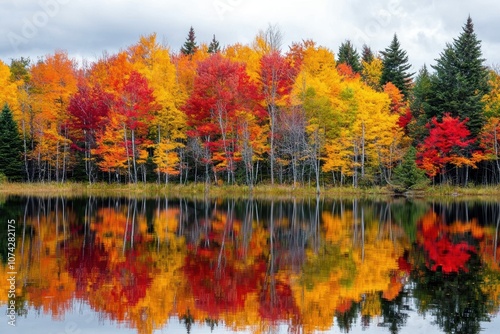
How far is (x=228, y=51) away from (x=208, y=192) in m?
26.8

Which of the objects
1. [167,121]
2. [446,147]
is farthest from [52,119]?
[446,147]

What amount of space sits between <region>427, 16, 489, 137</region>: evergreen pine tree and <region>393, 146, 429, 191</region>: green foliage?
246 inches

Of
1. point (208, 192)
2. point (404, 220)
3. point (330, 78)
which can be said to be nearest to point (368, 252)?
point (404, 220)

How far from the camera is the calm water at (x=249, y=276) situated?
11.3 metres

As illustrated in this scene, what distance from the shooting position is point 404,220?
29453mm

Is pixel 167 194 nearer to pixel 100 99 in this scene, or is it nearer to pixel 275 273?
pixel 100 99

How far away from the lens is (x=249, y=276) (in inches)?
591

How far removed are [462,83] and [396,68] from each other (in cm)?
1738

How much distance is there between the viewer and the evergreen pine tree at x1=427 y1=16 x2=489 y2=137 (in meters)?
51.2

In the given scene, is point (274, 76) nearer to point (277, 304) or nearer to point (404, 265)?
point (404, 265)

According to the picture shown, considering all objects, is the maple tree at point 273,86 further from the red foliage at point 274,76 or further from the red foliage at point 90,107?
the red foliage at point 90,107

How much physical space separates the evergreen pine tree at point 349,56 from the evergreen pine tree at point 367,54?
7.16m

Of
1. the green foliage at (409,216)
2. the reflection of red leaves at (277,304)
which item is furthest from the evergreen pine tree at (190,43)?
the reflection of red leaves at (277,304)

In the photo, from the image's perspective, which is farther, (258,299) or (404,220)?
(404,220)
